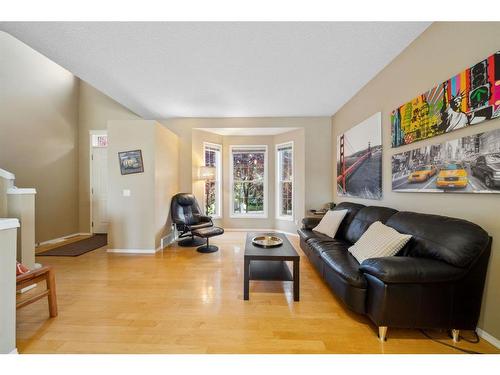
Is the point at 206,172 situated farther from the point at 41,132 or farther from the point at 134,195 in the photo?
the point at 41,132

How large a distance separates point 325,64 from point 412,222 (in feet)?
6.88

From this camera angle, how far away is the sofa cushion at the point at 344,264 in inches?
62.9

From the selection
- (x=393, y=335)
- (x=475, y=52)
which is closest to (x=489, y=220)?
(x=393, y=335)

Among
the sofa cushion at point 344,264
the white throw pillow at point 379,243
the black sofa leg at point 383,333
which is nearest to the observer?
the black sofa leg at point 383,333

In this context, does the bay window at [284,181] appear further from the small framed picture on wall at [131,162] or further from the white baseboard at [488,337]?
the white baseboard at [488,337]

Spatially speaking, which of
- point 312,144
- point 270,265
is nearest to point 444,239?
point 270,265

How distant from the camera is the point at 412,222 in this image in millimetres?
1831

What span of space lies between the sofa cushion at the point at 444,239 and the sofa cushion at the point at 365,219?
371 millimetres

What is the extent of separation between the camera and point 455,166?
1.66m

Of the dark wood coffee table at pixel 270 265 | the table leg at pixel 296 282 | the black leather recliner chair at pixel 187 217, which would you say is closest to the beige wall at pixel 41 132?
the black leather recliner chair at pixel 187 217

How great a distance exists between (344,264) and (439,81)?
6.31 ft
